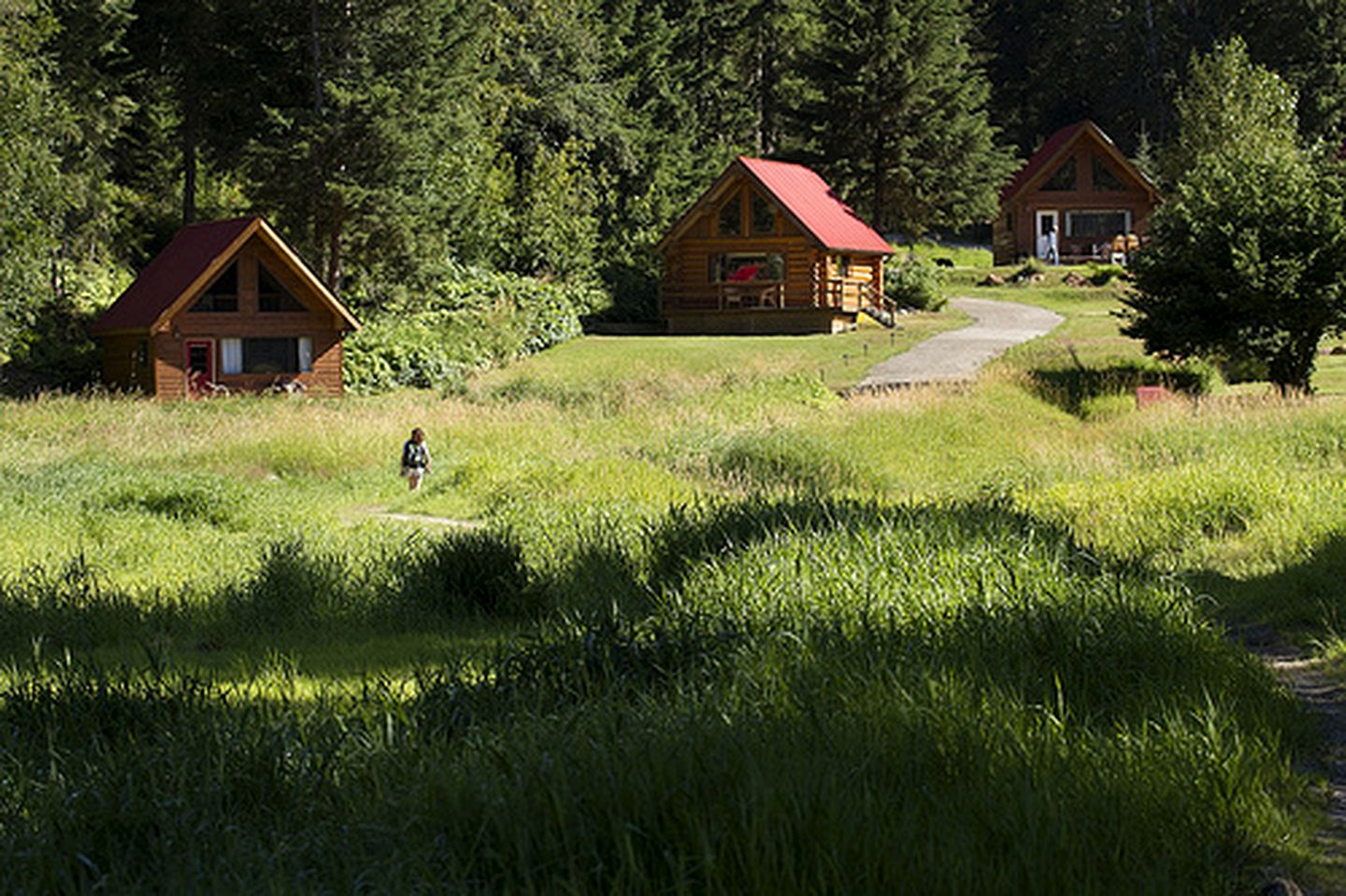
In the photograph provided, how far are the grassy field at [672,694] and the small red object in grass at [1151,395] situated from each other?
11.2m

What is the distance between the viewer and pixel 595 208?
59.1 metres

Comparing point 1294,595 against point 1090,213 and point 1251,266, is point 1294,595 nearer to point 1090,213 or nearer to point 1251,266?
point 1251,266

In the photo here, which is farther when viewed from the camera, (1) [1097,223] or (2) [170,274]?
(1) [1097,223]

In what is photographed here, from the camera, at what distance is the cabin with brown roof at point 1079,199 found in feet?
206

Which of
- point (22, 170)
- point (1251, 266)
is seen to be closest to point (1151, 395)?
point (1251, 266)

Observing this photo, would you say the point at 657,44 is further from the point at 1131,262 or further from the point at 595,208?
the point at 1131,262

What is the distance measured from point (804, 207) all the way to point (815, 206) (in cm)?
140

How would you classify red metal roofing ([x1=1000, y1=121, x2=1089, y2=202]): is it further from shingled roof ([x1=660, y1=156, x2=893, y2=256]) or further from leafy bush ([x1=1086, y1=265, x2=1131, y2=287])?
shingled roof ([x1=660, y1=156, x2=893, y2=256])

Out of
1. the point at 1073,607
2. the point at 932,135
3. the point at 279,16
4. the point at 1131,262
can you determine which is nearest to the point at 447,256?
the point at 279,16

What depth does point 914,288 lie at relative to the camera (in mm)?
52188

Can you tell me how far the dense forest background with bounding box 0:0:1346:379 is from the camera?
134ft

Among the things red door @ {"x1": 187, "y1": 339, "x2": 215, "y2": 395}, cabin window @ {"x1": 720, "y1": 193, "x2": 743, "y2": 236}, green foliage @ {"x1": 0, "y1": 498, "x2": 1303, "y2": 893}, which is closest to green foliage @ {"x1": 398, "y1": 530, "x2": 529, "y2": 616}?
green foliage @ {"x1": 0, "y1": 498, "x2": 1303, "y2": 893}

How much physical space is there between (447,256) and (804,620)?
4296 cm

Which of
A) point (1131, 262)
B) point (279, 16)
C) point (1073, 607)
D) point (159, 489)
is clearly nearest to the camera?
point (1073, 607)
